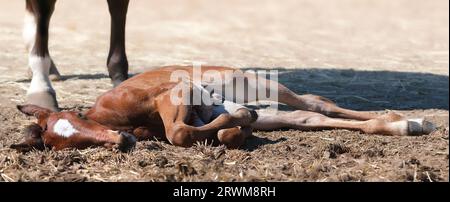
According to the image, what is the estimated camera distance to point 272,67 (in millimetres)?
8844

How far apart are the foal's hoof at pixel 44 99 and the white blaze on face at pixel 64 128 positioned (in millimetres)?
1362

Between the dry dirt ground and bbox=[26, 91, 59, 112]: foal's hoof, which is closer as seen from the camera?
the dry dirt ground

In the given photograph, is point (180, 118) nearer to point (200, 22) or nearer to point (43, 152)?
point (43, 152)

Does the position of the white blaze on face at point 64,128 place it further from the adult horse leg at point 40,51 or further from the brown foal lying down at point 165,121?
the adult horse leg at point 40,51

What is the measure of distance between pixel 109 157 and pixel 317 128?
1574mm

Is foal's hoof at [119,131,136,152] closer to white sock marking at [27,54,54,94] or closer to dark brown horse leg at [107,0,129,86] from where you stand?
white sock marking at [27,54,54,94]

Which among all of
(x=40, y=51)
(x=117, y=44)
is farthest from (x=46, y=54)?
(x=117, y=44)

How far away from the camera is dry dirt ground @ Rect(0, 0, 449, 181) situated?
4375 millimetres

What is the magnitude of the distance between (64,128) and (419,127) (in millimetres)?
2260

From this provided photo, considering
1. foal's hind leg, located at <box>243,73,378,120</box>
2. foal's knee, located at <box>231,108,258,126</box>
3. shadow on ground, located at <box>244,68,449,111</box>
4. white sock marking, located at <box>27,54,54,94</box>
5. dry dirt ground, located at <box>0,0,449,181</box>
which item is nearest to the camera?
dry dirt ground, located at <box>0,0,449,181</box>

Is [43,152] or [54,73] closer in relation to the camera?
[43,152]

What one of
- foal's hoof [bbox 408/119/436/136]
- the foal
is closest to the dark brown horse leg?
the foal
